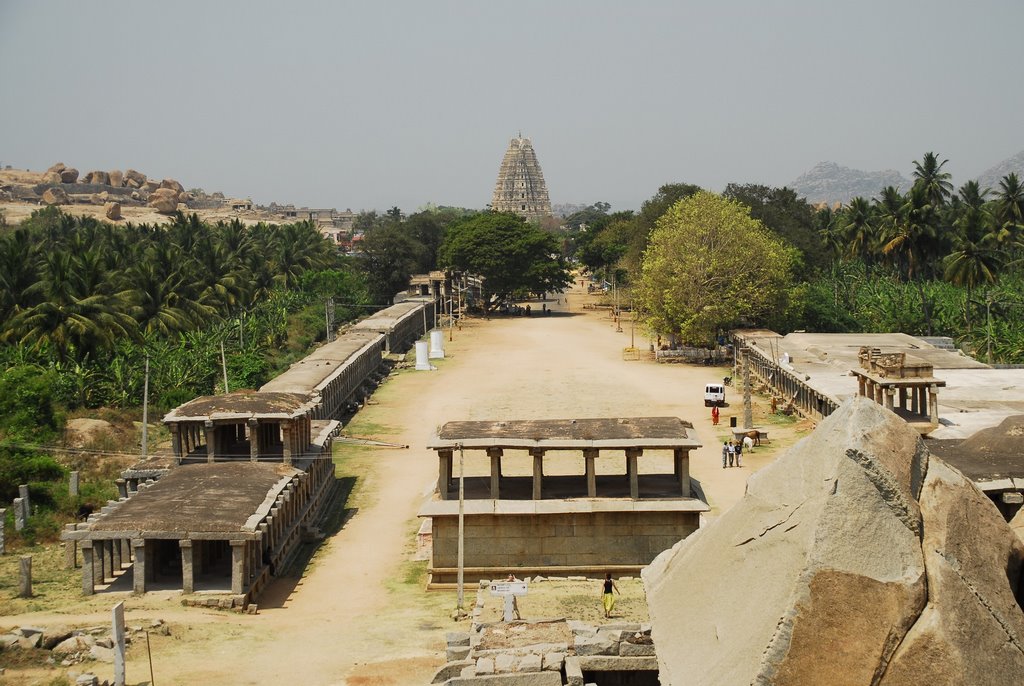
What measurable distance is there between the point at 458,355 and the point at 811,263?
119 ft

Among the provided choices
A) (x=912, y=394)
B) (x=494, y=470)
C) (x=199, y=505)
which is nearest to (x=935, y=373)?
(x=912, y=394)

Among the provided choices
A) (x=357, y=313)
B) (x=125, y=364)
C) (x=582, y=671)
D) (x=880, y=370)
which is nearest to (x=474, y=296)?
(x=357, y=313)

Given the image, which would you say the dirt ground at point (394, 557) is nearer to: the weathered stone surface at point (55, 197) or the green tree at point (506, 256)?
the green tree at point (506, 256)

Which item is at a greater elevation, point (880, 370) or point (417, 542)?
point (880, 370)

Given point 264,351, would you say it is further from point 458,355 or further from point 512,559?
point 512,559

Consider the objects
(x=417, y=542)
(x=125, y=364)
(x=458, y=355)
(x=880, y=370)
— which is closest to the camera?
(x=417, y=542)

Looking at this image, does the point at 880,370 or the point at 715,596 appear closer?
the point at 715,596

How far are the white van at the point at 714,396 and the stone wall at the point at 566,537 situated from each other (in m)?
26.0

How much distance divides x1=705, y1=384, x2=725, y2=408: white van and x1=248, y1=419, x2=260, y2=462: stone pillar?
26663 mm

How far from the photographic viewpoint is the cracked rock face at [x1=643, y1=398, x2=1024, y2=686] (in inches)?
319

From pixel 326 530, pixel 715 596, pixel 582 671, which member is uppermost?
pixel 715 596

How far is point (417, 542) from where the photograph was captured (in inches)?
1304

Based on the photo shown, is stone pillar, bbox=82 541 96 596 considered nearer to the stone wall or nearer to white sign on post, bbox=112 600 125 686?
white sign on post, bbox=112 600 125 686

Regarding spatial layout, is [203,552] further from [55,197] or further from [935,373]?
[55,197]
